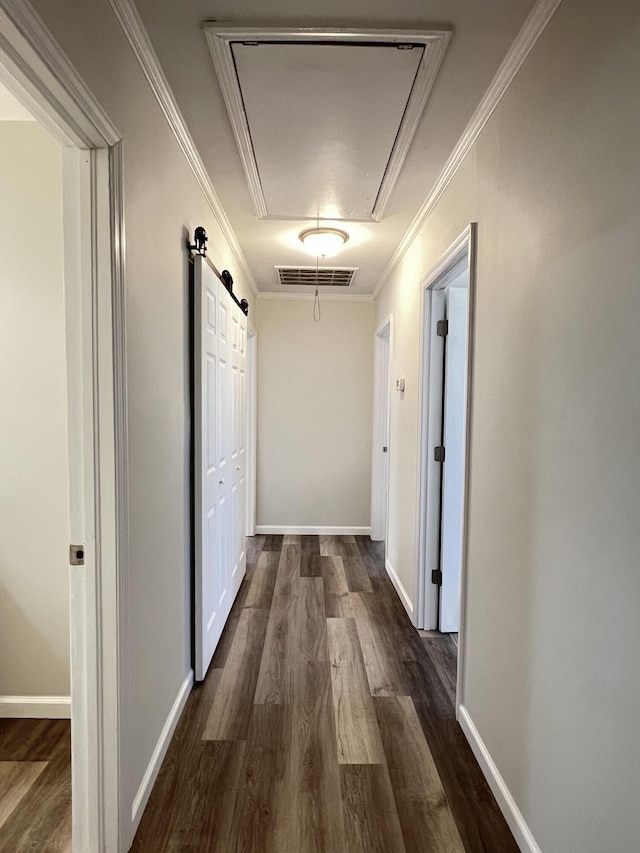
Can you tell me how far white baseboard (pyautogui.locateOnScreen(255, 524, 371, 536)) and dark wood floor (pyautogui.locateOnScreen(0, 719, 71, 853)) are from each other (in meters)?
2.85

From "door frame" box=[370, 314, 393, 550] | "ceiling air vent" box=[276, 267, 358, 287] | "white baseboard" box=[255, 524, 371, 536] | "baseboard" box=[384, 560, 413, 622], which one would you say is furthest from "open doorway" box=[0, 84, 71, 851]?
"door frame" box=[370, 314, 393, 550]

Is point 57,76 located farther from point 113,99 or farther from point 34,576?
point 34,576

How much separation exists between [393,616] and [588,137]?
2.62 metres

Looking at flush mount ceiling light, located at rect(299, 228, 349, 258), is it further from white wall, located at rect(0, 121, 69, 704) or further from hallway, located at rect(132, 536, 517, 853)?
hallway, located at rect(132, 536, 517, 853)

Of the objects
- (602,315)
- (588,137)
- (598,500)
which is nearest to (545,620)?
(598,500)

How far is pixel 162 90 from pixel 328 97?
0.57m

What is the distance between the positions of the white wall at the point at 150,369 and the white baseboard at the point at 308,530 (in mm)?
2574

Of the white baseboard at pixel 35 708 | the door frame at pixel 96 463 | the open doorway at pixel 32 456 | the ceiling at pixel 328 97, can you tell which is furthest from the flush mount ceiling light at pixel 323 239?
the white baseboard at pixel 35 708

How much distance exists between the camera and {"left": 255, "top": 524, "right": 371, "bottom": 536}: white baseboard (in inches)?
184

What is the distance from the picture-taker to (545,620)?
1.25 meters

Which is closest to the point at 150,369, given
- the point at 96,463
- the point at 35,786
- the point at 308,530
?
the point at 96,463

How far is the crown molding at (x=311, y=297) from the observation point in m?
4.54

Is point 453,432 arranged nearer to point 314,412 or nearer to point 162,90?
point 162,90

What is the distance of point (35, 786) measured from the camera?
1.56 meters
